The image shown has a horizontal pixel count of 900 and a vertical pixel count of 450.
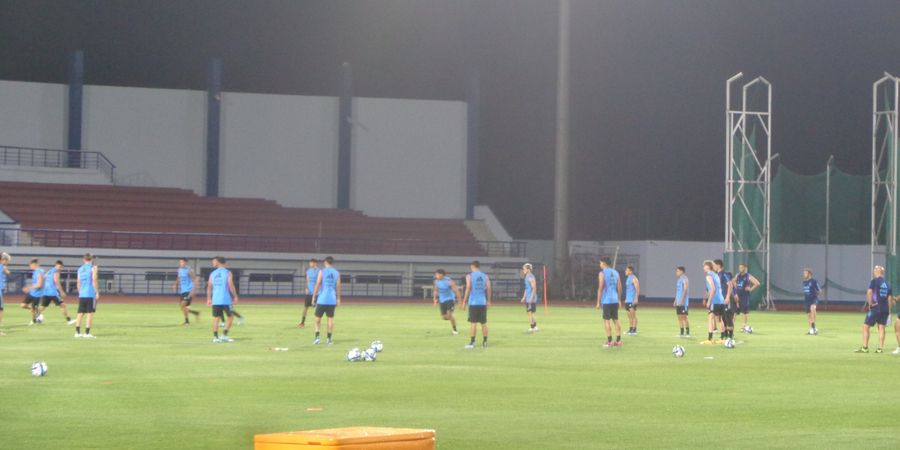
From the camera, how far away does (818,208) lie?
63500 mm

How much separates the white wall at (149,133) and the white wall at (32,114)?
1.37 metres

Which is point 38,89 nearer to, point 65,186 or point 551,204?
point 65,186

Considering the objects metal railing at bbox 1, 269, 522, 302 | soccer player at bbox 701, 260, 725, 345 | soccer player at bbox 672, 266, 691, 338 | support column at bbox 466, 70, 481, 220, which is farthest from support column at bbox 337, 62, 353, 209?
soccer player at bbox 701, 260, 725, 345

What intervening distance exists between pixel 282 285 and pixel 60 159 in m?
14.1

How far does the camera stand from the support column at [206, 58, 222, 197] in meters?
70.9

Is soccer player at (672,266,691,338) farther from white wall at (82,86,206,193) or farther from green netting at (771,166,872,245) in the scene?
white wall at (82,86,206,193)

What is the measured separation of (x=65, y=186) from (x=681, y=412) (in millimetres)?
57890

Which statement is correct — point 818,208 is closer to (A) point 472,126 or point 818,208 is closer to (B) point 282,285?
(A) point 472,126

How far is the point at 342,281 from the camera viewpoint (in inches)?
2660

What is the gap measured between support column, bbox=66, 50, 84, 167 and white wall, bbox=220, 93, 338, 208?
7.67 meters

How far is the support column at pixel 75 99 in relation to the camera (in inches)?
2677

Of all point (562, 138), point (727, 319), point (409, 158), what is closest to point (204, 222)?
point (409, 158)

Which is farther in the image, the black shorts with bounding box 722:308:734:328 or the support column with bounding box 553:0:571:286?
the support column with bounding box 553:0:571:286

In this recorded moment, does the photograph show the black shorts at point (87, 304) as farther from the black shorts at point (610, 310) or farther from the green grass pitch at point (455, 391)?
the black shorts at point (610, 310)
